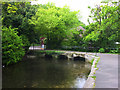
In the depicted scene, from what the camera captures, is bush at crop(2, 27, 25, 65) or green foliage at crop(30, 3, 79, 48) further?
green foliage at crop(30, 3, 79, 48)

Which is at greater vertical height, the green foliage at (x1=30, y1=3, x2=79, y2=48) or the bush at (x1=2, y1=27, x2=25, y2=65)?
the green foliage at (x1=30, y1=3, x2=79, y2=48)

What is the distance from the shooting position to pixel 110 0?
9906 mm

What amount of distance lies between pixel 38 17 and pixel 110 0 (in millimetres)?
14747

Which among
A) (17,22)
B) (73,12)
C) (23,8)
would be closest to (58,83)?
(17,22)

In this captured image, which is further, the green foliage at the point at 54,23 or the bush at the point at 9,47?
the green foliage at the point at 54,23

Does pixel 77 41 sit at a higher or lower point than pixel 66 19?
lower

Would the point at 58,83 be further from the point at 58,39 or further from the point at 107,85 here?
the point at 58,39

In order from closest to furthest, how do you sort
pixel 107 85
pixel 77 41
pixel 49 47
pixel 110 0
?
pixel 107 85 < pixel 110 0 < pixel 77 41 < pixel 49 47

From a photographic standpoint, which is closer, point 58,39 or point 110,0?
point 110,0

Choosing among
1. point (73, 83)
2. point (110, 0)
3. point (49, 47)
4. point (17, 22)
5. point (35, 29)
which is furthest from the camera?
point (49, 47)

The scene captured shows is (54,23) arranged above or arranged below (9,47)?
above

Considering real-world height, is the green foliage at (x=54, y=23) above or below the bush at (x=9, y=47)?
above

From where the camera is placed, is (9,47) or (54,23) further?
(54,23)

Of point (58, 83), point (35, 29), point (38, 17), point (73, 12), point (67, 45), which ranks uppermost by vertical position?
point (73, 12)
